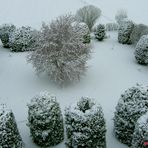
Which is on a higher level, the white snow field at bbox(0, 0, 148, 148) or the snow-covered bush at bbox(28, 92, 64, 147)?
the snow-covered bush at bbox(28, 92, 64, 147)

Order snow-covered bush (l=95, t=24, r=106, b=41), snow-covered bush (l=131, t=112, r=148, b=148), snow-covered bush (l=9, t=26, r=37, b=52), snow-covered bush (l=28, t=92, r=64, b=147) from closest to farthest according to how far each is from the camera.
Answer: snow-covered bush (l=131, t=112, r=148, b=148), snow-covered bush (l=28, t=92, r=64, b=147), snow-covered bush (l=9, t=26, r=37, b=52), snow-covered bush (l=95, t=24, r=106, b=41)

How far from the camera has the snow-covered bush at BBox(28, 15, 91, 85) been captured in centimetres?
1178

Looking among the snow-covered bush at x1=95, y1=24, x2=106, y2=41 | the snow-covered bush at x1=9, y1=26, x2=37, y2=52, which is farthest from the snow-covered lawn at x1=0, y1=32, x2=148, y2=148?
the snow-covered bush at x1=95, y1=24, x2=106, y2=41

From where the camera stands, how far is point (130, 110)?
8258 millimetres

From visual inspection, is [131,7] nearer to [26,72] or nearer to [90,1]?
[90,1]

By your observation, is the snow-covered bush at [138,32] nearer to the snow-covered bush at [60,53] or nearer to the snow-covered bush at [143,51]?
the snow-covered bush at [143,51]

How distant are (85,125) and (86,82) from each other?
473 cm

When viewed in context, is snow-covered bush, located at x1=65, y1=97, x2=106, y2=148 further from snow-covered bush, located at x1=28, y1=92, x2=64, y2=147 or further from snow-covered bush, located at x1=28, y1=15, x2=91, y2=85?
snow-covered bush, located at x1=28, y1=15, x2=91, y2=85

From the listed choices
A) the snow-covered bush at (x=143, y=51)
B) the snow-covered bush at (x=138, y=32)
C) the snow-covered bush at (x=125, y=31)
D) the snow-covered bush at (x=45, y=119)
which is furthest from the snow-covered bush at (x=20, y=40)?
the snow-covered bush at (x=45, y=119)

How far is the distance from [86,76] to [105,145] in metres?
4.76

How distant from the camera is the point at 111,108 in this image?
1059 centimetres

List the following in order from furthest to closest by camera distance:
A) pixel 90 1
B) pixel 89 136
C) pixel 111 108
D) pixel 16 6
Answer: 1. pixel 90 1
2. pixel 16 6
3. pixel 111 108
4. pixel 89 136

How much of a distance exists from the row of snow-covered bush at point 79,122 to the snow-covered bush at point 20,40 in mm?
7363

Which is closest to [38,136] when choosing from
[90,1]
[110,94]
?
[110,94]
